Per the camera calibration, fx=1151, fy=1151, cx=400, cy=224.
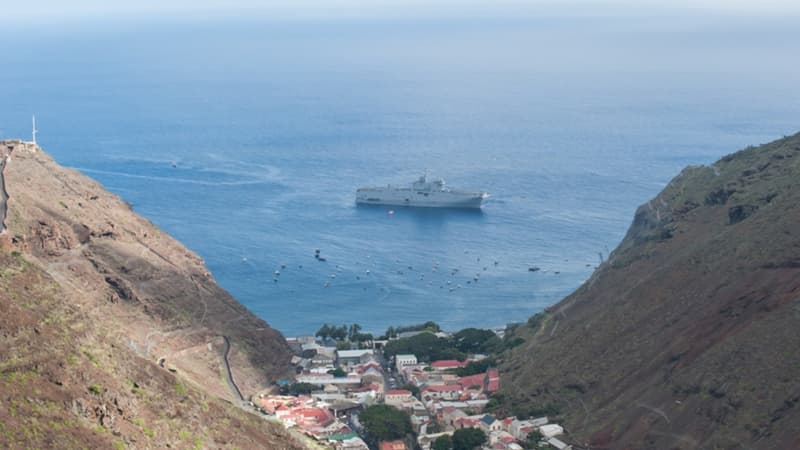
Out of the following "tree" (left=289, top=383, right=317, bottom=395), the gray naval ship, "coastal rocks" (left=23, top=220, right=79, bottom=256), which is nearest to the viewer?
"coastal rocks" (left=23, top=220, right=79, bottom=256)

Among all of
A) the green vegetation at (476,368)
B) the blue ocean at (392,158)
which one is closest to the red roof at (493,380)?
the green vegetation at (476,368)

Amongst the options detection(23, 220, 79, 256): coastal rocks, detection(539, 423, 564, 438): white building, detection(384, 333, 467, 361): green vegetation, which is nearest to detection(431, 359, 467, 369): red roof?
detection(384, 333, 467, 361): green vegetation

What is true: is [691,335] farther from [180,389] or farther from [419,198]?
[419,198]

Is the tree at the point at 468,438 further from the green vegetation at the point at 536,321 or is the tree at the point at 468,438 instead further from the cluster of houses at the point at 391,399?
the green vegetation at the point at 536,321

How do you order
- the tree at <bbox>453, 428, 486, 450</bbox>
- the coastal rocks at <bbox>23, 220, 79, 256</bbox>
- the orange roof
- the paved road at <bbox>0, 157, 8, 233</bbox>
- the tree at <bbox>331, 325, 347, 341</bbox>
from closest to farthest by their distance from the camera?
the paved road at <bbox>0, 157, 8, 233</bbox>
the coastal rocks at <bbox>23, 220, 79, 256</bbox>
the tree at <bbox>453, 428, 486, 450</bbox>
the orange roof
the tree at <bbox>331, 325, 347, 341</bbox>

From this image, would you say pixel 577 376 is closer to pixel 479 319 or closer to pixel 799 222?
pixel 799 222

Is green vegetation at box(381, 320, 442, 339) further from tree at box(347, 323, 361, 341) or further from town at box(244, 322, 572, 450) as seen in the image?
tree at box(347, 323, 361, 341)

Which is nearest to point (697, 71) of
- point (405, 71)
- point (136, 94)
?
point (405, 71)
